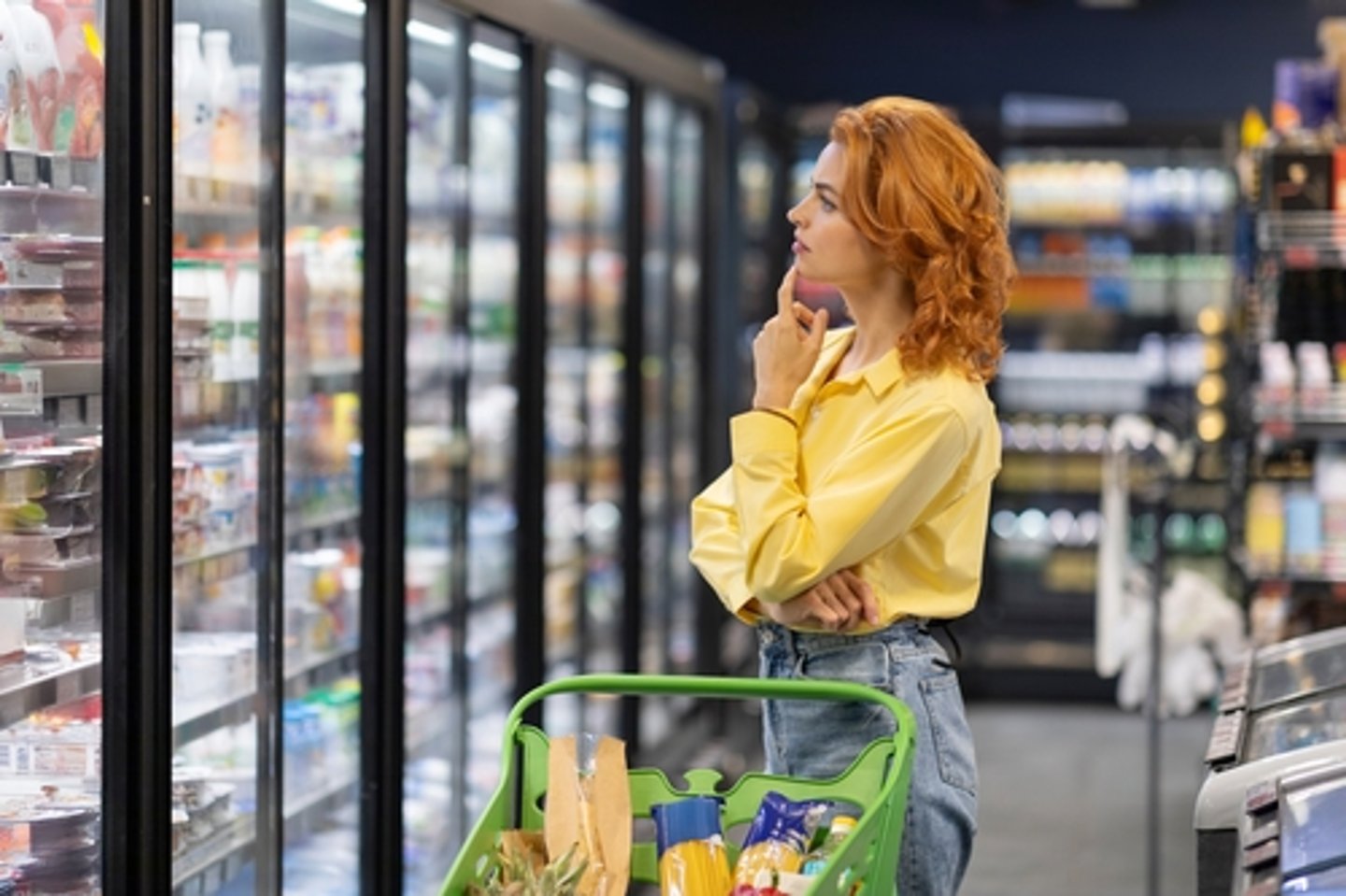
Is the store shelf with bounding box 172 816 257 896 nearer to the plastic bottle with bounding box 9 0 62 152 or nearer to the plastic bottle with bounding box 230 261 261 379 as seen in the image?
the plastic bottle with bounding box 230 261 261 379

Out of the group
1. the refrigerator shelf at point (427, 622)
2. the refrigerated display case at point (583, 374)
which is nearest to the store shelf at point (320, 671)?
the refrigerator shelf at point (427, 622)

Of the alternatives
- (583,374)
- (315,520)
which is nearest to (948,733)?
(315,520)

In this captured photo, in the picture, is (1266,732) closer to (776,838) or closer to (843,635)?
(843,635)

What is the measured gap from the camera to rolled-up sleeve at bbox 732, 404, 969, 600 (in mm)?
2525

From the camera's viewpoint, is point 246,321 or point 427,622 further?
point 427,622

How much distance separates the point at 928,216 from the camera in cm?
257

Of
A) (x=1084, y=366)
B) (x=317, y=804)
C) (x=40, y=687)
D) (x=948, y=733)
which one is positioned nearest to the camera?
(x=948, y=733)

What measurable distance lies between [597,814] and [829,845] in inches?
10.4

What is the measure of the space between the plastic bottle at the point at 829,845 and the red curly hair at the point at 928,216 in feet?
1.90

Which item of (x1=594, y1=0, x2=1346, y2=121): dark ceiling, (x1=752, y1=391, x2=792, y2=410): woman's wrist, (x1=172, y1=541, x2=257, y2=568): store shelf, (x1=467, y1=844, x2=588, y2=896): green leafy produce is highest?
(x1=594, y1=0, x2=1346, y2=121): dark ceiling

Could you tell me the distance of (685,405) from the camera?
786 centimetres

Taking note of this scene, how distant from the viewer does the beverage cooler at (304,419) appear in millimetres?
3131

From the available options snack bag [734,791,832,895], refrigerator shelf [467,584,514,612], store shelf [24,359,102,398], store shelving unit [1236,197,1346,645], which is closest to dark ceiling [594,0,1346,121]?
store shelving unit [1236,197,1346,645]

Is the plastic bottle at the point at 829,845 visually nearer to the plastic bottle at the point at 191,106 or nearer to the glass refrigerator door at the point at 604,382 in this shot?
the plastic bottle at the point at 191,106
